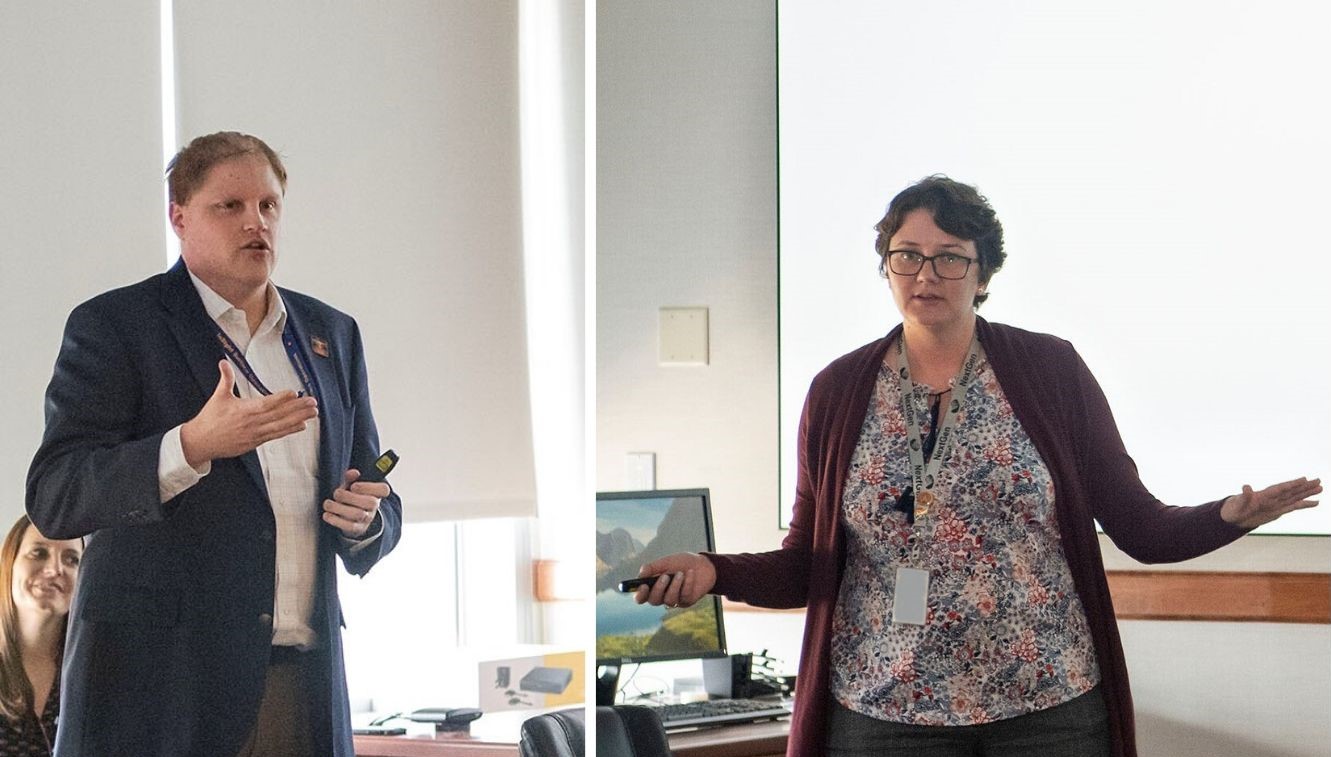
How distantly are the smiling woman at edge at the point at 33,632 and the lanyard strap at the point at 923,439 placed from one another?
3.66 feet

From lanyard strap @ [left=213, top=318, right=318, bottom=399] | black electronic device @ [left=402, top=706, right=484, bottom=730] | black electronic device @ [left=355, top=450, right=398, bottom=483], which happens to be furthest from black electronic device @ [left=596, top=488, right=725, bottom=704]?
lanyard strap @ [left=213, top=318, right=318, bottom=399]

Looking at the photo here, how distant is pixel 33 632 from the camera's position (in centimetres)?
167

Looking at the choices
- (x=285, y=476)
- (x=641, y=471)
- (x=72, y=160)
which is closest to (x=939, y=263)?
(x=641, y=471)

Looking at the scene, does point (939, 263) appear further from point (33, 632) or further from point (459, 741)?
point (33, 632)

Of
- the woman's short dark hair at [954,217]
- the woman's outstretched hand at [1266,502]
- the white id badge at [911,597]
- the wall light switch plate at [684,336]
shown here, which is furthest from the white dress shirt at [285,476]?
the woman's outstretched hand at [1266,502]

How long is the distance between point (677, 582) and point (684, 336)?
482 millimetres

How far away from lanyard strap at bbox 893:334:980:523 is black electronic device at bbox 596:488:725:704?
441 mm

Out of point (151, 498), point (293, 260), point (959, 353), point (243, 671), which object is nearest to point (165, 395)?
point (151, 498)

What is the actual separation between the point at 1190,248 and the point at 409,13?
1.25m

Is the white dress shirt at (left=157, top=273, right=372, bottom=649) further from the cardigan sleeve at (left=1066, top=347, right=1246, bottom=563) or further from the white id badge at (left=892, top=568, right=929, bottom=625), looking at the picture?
the cardigan sleeve at (left=1066, top=347, right=1246, bottom=563)

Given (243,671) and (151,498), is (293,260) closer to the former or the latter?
(151,498)

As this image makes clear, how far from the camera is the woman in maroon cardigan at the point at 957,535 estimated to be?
169 cm

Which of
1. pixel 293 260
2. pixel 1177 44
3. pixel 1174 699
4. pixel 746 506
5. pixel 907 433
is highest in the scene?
pixel 1177 44

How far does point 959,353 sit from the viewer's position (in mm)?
1819
